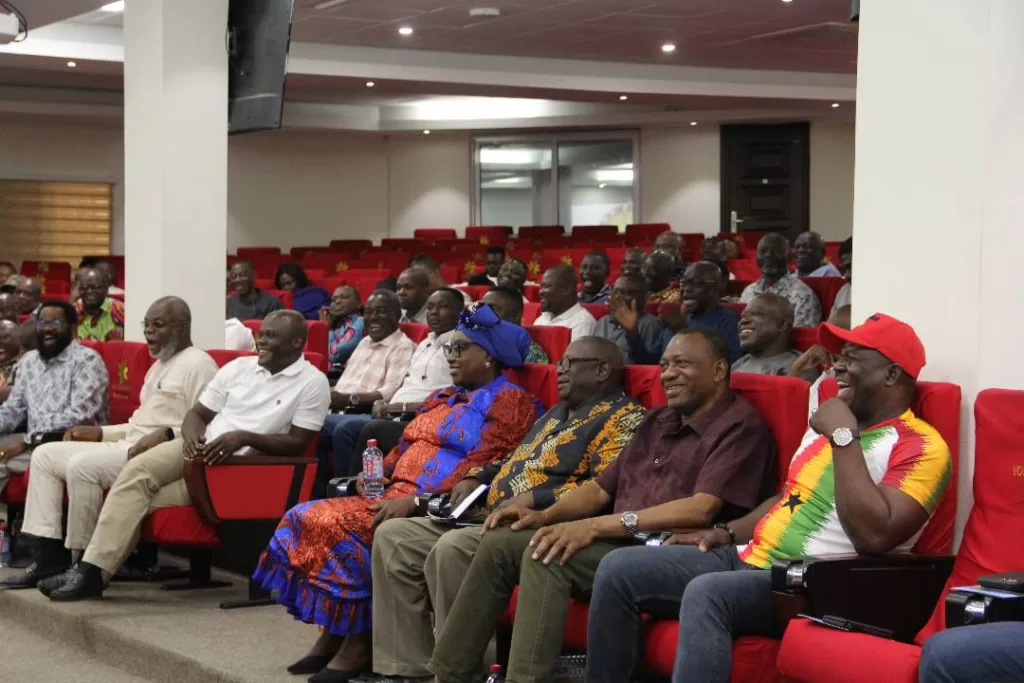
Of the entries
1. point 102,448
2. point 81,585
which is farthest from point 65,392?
point 81,585

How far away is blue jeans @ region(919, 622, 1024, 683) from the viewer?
274cm

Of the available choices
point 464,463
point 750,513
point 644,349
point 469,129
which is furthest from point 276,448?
point 469,129

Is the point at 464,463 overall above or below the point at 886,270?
below

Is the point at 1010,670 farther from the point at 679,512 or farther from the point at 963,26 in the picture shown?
the point at 963,26

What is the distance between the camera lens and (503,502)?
423 cm

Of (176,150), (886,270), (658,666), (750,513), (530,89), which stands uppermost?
(530,89)

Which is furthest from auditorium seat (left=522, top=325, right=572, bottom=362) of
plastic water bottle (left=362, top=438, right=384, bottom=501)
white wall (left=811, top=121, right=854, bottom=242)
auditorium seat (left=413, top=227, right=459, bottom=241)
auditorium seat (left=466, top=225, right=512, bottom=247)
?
white wall (left=811, top=121, right=854, bottom=242)

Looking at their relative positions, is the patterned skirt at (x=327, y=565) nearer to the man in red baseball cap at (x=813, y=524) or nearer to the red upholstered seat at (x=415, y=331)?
the man in red baseball cap at (x=813, y=524)

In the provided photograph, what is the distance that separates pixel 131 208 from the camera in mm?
7406

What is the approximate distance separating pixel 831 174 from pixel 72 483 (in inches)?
561

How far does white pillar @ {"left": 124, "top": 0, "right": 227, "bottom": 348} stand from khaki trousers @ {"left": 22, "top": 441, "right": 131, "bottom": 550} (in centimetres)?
135

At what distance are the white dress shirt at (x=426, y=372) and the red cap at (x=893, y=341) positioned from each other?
9.34 feet

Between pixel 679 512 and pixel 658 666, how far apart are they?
43 centimetres

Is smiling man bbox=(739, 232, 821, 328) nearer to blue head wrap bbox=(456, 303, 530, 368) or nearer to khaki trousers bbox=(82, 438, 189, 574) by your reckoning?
blue head wrap bbox=(456, 303, 530, 368)
